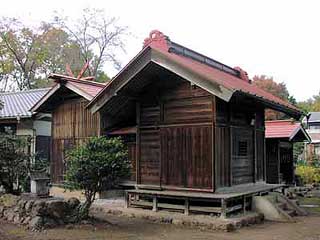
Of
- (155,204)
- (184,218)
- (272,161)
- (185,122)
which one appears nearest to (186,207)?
(184,218)

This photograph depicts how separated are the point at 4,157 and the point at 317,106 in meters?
51.2

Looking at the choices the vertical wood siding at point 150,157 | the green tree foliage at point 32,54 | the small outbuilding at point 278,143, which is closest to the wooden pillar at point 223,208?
the vertical wood siding at point 150,157

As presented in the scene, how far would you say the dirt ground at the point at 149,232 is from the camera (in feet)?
29.9

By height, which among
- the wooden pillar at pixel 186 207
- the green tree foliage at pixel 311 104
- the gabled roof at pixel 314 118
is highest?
the green tree foliage at pixel 311 104

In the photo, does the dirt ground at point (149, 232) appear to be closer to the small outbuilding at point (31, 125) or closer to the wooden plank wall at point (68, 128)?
the wooden plank wall at point (68, 128)

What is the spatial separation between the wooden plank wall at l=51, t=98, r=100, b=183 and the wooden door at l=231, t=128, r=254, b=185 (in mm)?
5507

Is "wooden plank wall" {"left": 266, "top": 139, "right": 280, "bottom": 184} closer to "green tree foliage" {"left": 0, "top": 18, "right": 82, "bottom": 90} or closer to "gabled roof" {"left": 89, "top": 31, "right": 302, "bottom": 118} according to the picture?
"gabled roof" {"left": 89, "top": 31, "right": 302, "bottom": 118}

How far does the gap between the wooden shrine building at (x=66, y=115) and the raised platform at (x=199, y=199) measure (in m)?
3.64

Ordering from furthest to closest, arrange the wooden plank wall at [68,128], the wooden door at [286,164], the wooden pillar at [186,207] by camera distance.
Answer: the wooden door at [286,164] < the wooden plank wall at [68,128] < the wooden pillar at [186,207]

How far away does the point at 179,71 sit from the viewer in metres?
12.0

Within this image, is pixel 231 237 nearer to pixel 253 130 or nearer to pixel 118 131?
pixel 253 130

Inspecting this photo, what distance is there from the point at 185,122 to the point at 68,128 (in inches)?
243

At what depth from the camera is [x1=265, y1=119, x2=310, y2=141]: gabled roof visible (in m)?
20.7

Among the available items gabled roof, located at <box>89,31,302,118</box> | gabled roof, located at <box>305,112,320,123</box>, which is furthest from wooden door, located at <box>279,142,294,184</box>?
gabled roof, located at <box>305,112,320,123</box>
